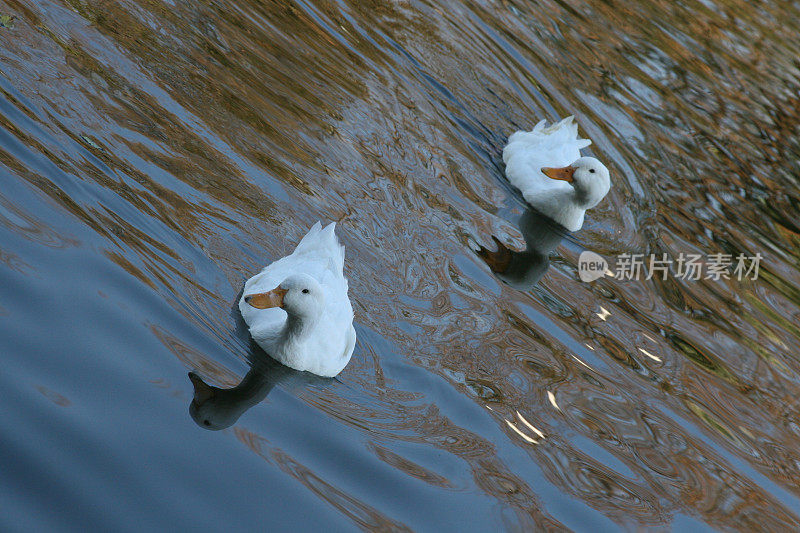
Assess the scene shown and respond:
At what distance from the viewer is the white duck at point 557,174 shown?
880cm

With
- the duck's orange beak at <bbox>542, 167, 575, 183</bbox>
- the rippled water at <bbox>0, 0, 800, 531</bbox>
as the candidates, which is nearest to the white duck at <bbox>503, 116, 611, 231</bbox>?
the duck's orange beak at <bbox>542, 167, 575, 183</bbox>

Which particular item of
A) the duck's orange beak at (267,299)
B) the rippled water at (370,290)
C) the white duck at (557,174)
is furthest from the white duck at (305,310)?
the white duck at (557,174)

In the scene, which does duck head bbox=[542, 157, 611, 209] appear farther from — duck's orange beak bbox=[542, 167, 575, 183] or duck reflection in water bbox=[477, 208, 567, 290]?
duck reflection in water bbox=[477, 208, 567, 290]

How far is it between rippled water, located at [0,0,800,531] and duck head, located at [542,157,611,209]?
1.33 feet

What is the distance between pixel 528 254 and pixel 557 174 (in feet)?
3.44

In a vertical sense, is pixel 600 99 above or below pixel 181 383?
above

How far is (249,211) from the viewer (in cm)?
679

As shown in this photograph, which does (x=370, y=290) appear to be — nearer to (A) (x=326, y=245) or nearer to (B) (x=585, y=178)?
(A) (x=326, y=245)

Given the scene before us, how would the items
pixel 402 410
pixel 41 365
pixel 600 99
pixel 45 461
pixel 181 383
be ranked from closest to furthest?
pixel 45 461 < pixel 41 365 < pixel 181 383 < pixel 402 410 < pixel 600 99

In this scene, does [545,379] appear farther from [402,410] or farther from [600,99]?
[600,99]

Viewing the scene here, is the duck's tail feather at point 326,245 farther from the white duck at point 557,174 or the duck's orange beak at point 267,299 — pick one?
the white duck at point 557,174

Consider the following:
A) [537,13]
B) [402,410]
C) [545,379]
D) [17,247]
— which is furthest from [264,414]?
[537,13]

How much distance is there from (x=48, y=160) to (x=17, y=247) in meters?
0.95

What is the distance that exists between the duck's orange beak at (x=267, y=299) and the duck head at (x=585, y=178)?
12.9ft
